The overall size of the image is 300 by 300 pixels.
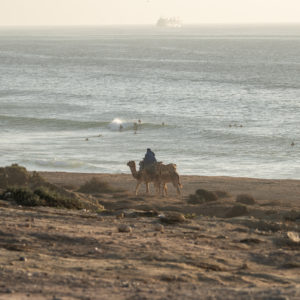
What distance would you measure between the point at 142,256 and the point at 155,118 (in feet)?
152

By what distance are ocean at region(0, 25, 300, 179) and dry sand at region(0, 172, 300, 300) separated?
1892cm

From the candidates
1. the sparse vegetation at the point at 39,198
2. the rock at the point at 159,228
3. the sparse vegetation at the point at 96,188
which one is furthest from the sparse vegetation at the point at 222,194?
the rock at the point at 159,228

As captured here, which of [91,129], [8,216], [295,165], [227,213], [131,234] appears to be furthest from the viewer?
[91,129]

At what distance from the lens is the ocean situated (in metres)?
38.6

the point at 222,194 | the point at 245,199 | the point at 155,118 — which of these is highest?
the point at 155,118

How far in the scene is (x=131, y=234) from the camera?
13.9 meters

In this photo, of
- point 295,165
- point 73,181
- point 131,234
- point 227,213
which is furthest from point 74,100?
point 131,234

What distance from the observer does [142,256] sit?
40.1ft

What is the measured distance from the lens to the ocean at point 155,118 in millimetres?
38594

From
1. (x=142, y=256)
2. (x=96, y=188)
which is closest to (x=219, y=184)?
(x=96, y=188)

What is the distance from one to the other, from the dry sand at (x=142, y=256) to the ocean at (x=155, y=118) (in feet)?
62.1

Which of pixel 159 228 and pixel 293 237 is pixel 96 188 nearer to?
pixel 159 228

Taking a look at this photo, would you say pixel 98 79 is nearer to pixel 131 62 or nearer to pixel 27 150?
pixel 131 62

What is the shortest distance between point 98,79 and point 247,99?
2987 cm
